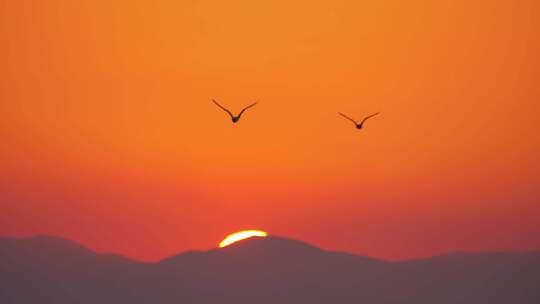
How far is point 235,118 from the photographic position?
316 ft
